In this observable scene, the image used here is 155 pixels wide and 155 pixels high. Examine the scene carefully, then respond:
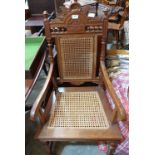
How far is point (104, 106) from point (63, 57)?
1.60 ft

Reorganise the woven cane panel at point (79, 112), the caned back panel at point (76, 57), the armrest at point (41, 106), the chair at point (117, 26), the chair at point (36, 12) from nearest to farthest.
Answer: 1. the armrest at point (41, 106)
2. the woven cane panel at point (79, 112)
3. the caned back panel at point (76, 57)
4. the chair at point (117, 26)
5. the chair at point (36, 12)

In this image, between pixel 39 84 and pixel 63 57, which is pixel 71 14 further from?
pixel 39 84

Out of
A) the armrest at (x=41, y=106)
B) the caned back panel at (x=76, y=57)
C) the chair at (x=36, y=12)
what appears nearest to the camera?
the armrest at (x=41, y=106)

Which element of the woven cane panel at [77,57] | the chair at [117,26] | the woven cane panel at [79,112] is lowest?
the woven cane panel at [79,112]

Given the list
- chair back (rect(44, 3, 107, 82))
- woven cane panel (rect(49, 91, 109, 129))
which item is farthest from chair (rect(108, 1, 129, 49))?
woven cane panel (rect(49, 91, 109, 129))

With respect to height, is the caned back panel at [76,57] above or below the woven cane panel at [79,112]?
above

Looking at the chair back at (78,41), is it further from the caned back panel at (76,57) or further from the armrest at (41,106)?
the armrest at (41,106)

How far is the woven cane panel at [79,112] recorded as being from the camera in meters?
1.17

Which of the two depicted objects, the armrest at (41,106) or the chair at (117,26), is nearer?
the armrest at (41,106)

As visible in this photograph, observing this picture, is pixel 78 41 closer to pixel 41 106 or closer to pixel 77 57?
pixel 77 57

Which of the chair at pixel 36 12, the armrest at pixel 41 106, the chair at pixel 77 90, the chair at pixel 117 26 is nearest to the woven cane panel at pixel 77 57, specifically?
the chair at pixel 77 90

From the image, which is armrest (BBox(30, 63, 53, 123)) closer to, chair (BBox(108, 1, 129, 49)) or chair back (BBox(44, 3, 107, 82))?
chair back (BBox(44, 3, 107, 82))
